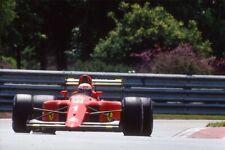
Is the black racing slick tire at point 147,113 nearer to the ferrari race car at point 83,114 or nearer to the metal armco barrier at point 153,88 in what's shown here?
the ferrari race car at point 83,114

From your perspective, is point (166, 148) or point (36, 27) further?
point (36, 27)

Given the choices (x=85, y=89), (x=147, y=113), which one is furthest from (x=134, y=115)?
(x=85, y=89)

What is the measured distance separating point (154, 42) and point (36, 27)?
15.2 meters

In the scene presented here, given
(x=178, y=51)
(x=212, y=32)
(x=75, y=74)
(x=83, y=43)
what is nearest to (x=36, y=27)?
(x=83, y=43)

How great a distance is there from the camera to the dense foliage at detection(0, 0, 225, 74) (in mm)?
33656

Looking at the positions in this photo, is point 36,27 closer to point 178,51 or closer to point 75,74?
point 178,51

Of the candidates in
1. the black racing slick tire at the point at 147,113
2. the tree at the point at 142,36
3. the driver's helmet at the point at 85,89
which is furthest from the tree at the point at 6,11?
the black racing slick tire at the point at 147,113

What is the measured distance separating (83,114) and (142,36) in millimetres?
21908

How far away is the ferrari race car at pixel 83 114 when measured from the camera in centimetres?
1282

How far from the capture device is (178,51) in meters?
31.0

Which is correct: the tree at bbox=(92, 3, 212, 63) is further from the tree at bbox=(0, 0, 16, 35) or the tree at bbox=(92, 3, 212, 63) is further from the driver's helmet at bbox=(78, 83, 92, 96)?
the driver's helmet at bbox=(78, 83, 92, 96)

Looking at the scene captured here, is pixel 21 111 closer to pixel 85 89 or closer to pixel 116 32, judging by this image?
pixel 85 89

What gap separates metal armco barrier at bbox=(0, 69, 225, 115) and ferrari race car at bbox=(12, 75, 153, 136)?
863 cm

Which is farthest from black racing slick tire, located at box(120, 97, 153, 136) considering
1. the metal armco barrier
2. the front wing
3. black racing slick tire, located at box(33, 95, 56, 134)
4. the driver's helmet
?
the metal armco barrier
